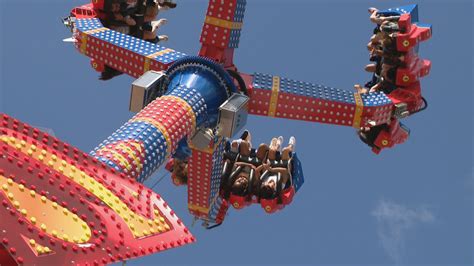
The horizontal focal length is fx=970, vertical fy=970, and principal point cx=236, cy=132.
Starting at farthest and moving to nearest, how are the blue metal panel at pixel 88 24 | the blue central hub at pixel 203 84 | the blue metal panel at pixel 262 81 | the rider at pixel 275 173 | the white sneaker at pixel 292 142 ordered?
the white sneaker at pixel 292 142
the blue metal panel at pixel 88 24
the rider at pixel 275 173
the blue metal panel at pixel 262 81
the blue central hub at pixel 203 84

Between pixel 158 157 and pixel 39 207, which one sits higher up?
pixel 39 207

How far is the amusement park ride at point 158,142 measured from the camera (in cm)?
1016

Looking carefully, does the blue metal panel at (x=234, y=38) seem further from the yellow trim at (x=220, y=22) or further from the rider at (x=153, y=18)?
the rider at (x=153, y=18)

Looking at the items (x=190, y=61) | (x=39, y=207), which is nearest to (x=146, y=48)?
(x=190, y=61)

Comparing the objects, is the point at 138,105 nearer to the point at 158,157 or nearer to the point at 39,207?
the point at 158,157

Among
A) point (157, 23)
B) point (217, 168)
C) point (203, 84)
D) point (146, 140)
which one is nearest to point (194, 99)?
point (203, 84)

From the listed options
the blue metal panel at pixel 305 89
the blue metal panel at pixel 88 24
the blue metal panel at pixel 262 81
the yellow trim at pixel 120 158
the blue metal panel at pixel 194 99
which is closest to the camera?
the yellow trim at pixel 120 158

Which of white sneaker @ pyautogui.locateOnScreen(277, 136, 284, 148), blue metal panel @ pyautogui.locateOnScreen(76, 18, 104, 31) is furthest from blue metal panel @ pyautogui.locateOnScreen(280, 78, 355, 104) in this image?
blue metal panel @ pyautogui.locateOnScreen(76, 18, 104, 31)

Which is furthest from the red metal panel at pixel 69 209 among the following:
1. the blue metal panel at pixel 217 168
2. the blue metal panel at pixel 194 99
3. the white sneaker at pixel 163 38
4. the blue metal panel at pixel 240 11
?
the white sneaker at pixel 163 38

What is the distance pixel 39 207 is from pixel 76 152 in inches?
65.9

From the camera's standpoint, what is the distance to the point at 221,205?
1941 cm

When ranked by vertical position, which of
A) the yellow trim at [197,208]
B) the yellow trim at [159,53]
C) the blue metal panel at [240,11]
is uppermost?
the blue metal panel at [240,11]

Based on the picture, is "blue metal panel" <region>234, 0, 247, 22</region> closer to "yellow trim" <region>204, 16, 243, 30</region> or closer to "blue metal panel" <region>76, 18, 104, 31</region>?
"yellow trim" <region>204, 16, 243, 30</region>

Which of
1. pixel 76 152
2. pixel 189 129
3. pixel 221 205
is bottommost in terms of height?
pixel 221 205
